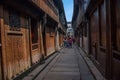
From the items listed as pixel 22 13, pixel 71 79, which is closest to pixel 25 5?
pixel 22 13

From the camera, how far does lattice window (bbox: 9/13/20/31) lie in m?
10.7

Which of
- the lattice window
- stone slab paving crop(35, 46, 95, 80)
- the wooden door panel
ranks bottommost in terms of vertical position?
stone slab paving crop(35, 46, 95, 80)

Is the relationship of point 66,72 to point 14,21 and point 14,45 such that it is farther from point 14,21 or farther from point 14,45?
point 14,21

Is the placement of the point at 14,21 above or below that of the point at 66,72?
above

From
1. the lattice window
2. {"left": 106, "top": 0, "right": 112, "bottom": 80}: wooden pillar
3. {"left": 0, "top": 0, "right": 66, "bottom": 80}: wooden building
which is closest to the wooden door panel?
{"left": 0, "top": 0, "right": 66, "bottom": 80}: wooden building

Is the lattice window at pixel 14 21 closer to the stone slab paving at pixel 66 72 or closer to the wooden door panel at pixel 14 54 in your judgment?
the wooden door panel at pixel 14 54

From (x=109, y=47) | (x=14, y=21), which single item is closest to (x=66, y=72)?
(x=14, y=21)

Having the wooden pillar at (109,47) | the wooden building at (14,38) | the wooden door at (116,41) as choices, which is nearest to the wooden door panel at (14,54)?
the wooden building at (14,38)

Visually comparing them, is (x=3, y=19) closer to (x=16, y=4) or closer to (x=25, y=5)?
(x=16, y=4)

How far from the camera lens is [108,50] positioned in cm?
1044

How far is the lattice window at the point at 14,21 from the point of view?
10.7 metres

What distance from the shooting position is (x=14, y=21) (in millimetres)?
11273

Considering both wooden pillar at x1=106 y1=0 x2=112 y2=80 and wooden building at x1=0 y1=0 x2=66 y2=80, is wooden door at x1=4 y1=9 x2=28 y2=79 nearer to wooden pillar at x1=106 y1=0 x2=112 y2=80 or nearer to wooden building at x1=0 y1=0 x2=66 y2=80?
wooden building at x1=0 y1=0 x2=66 y2=80

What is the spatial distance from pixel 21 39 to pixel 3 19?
3041 millimetres
